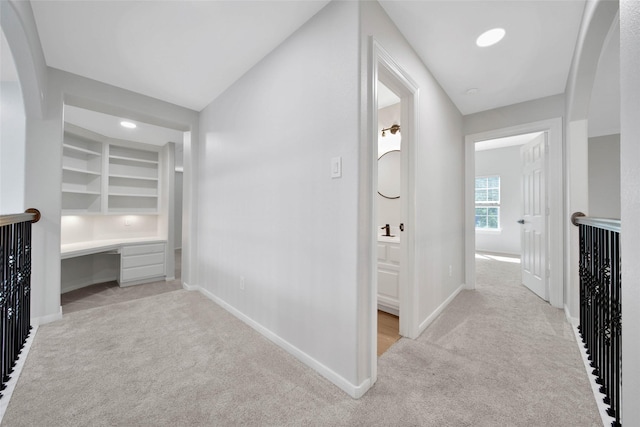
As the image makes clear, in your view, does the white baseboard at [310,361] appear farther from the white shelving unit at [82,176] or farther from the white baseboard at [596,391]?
the white shelving unit at [82,176]

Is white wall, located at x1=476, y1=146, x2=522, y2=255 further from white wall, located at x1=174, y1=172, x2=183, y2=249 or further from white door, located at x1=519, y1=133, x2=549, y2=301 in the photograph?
white wall, located at x1=174, y1=172, x2=183, y2=249

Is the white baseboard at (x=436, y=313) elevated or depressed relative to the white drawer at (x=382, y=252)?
depressed

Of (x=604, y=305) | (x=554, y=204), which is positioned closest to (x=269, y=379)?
(x=604, y=305)

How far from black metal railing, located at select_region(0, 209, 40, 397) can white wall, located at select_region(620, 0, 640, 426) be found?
2.67 m

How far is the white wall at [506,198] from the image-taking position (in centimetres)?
607

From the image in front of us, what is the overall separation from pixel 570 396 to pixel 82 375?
2.92 m

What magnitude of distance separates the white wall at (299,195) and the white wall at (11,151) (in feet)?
5.64

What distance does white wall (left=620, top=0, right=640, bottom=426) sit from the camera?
2.21 ft

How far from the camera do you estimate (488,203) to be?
6.59 m

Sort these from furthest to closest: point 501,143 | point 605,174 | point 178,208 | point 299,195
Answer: point 178,208
point 501,143
point 605,174
point 299,195

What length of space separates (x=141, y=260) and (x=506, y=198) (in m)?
7.78

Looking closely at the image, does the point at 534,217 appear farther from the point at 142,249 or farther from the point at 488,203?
the point at 142,249

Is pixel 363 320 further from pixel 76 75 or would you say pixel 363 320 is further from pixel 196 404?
pixel 76 75

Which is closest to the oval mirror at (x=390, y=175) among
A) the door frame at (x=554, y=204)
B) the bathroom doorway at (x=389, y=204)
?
the bathroom doorway at (x=389, y=204)
